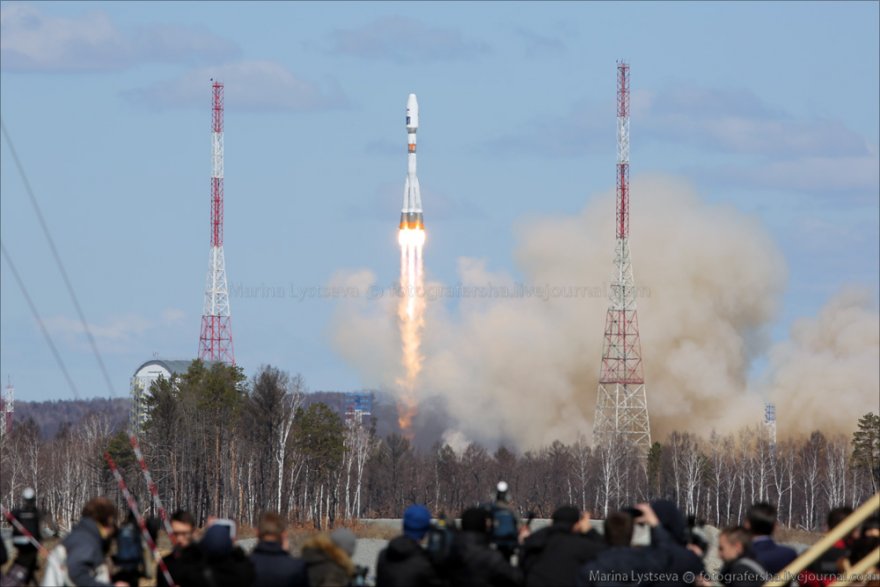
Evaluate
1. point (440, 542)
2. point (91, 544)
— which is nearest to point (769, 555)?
point (440, 542)

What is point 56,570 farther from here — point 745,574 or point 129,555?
point 745,574

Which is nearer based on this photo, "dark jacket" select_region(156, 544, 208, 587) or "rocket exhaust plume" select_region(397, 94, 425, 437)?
"dark jacket" select_region(156, 544, 208, 587)

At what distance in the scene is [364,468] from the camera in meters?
91.8

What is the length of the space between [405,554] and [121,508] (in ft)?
221

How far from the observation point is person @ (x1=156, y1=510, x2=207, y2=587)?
13008 mm

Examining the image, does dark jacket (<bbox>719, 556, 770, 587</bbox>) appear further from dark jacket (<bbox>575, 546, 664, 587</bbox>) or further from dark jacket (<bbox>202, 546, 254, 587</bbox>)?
dark jacket (<bbox>202, 546, 254, 587</bbox>)

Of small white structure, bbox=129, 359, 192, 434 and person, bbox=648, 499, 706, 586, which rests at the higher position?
small white structure, bbox=129, 359, 192, 434

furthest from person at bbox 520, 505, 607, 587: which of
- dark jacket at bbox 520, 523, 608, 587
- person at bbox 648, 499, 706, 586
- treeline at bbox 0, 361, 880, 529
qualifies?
treeline at bbox 0, 361, 880, 529

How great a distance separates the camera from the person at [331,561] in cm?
1363

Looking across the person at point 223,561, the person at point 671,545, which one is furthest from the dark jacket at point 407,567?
the person at point 671,545

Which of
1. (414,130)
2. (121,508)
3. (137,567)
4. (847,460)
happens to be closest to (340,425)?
(121,508)

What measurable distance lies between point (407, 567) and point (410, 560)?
0.06 metres

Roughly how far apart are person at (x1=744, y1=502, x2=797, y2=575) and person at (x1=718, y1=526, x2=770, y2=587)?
28cm

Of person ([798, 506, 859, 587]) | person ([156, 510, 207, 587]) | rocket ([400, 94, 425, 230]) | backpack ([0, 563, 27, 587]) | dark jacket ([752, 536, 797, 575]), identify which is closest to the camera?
person ([156, 510, 207, 587])
